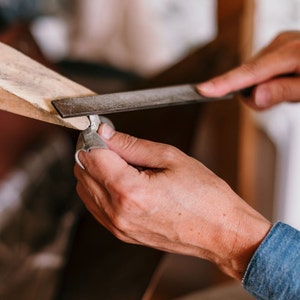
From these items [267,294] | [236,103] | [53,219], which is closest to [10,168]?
[53,219]

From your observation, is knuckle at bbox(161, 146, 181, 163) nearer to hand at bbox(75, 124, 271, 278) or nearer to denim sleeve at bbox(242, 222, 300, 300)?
hand at bbox(75, 124, 271, 278)

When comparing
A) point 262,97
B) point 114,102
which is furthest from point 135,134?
point 114,102

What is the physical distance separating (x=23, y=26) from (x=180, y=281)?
763 millimetres

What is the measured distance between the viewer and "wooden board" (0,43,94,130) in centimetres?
62

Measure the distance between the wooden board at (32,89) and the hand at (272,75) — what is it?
25cm

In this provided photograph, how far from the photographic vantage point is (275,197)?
1.48 metres

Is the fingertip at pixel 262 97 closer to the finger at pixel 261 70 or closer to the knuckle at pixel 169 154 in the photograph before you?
the finger at pixel 261 70

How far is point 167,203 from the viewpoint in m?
→ 0.61

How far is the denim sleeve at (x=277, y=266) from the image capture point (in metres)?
0.62

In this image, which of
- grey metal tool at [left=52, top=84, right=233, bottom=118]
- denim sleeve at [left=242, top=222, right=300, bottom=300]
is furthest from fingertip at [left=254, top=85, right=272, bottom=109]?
denim sleeve at [left=242, top=222, right=300, bottom=300]

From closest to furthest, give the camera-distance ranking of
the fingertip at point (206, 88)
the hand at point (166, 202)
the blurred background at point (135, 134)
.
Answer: the hand at point (166, 202) < the fingertip at point (206, 88) < the blurred background at point (135, 134)

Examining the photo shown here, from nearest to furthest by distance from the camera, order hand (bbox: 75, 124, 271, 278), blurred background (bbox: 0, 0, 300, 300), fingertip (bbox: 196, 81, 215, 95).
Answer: hand (bbox: 75, 124, 271, 278), fingertip (bbox: 196, 81, 215, 95), blurred background (bbox: 0, 0, 300, 300)

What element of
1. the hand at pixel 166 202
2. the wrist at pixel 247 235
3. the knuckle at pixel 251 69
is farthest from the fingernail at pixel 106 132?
the knuckle at pixel 251 69

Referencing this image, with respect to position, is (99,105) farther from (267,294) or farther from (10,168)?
(10,168)
